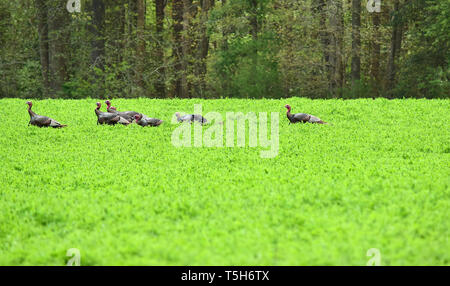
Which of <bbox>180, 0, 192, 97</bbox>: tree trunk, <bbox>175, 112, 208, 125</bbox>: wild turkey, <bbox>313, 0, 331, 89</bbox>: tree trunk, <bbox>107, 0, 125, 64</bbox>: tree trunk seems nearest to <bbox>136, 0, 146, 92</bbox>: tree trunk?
<bbox>107, 0, 125, 64</bbox>: tree trunk

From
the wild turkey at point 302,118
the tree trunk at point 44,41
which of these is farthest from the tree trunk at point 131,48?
the wild turkey at point 302,118

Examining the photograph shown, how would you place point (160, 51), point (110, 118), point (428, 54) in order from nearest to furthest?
point (110, 118) < point (428, 54) < point (160, 51)

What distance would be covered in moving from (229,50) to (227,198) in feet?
69.6

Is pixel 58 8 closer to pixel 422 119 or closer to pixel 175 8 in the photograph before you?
pixel 175 8

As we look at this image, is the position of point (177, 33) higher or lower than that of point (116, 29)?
lower

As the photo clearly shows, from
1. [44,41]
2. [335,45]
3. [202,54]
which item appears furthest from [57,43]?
[335,45]

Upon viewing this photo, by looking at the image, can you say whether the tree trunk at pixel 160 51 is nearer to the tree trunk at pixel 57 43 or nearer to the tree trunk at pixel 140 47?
the tree trunk at pixel 140 47

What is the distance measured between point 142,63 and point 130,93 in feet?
7.14

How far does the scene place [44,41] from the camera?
30938 mm

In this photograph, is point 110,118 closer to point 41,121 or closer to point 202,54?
point 41,121

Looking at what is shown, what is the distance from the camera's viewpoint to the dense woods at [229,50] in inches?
1074

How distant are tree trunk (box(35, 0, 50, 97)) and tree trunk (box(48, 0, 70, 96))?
44 cm

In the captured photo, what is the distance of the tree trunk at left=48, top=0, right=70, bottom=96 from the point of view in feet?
102

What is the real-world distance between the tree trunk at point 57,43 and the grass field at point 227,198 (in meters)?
19.0
